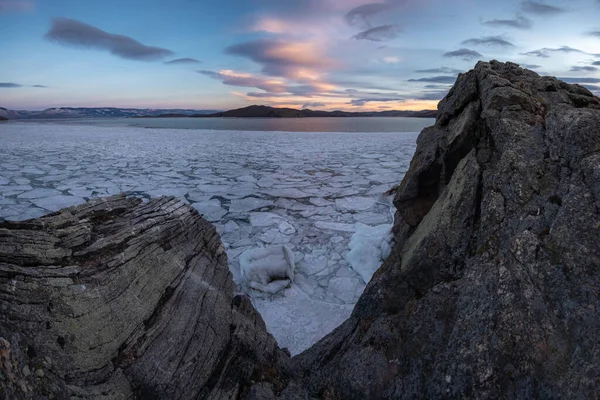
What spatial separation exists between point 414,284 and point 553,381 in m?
1.18

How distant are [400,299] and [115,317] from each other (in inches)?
79.0

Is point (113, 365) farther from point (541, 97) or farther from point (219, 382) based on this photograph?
point (541, 97)

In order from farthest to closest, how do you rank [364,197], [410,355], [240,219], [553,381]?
[364,197] → [240,219] → [410,355] → [553,381]

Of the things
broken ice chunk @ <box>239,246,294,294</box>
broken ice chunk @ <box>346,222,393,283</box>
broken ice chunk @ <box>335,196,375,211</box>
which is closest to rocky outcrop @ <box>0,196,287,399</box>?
broken ice chunk @ <box>239,246,294,294</box>

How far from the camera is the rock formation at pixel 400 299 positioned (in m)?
1.67

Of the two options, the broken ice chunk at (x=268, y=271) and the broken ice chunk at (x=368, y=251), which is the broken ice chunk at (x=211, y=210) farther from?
the broken ice chunk at (x=368, y=251)

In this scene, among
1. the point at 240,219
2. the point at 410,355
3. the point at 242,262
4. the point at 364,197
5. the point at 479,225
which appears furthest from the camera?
the point at 364,197

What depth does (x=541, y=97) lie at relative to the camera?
9.94 ft

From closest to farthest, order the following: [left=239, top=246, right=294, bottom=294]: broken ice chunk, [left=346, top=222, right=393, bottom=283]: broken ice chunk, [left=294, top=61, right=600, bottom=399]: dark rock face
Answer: [left=294, top=61, right=600, bottom=399]: dark rock face < [left=239, top=246, right=294, bottom=294]: broken ice chunk < [left=346, top=222, right=393, bottom=283]: broken ice chunk

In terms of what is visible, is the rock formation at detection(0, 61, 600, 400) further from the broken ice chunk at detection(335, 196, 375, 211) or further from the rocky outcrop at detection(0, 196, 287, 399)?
the broken ice chunk at detection(335, 196, 375, 211)

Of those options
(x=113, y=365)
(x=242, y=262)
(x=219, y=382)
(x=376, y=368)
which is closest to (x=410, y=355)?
(x=376, y=368)

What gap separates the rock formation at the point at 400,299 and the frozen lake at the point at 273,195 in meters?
1.07

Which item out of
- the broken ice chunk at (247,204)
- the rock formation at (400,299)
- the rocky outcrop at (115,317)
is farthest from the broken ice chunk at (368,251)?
the broken ice chunk at (247,204)

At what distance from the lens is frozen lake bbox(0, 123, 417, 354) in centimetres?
434
